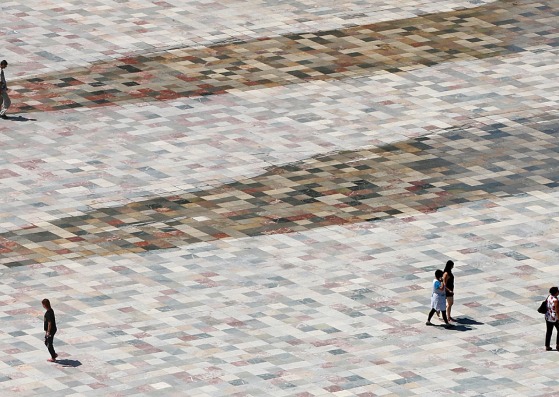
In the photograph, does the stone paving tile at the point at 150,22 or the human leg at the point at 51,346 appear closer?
the human leg at the point at 51,346

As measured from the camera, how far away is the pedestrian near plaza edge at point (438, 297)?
71062 mm

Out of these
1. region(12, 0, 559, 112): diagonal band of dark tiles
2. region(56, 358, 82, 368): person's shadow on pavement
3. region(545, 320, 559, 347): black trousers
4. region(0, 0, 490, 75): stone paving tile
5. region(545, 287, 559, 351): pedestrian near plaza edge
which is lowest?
region(56, 358, 82, 368): person's shadow on pavement

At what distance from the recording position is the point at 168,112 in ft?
286

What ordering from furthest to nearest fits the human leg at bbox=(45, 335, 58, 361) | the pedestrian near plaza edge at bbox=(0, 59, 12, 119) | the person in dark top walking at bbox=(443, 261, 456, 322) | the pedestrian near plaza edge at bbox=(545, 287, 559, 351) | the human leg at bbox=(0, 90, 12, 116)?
1. the human leg at bbox=(0, 90, 12, 116)
2. the pedestrian near plaza edge at bbox=(0, 59, 12, 119)
3. the person in dark top walking at bbox=(443, 261, 456, 322)
4. the pedestrian near plaza edge at bbox=(545, 287, 559, 351)
5. the human leg at bbox=(45, 335, 58, 361)

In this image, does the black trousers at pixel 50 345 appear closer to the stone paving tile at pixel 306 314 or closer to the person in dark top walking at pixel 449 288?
the stone paving tile at pixel 306 314

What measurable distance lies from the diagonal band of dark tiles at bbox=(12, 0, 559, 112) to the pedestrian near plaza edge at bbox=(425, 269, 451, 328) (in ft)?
64.4

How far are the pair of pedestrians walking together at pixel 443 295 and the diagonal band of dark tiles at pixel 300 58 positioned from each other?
19555 millimetres

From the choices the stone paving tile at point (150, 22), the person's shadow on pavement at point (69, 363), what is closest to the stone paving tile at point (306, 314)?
the person's shadow on pavement at point (69, 363)

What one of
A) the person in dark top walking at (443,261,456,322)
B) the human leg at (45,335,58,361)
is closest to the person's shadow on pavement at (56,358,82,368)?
the human leg at (45,335,58,361)

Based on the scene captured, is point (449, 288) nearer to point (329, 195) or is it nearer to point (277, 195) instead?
point (329, 195)

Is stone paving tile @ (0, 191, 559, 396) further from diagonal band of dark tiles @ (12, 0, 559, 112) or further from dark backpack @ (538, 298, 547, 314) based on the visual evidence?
diagonal band of dark tiles @ (12, 0, 559, 112)

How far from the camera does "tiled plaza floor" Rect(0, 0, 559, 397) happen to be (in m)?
69.6

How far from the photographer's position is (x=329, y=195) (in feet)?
265

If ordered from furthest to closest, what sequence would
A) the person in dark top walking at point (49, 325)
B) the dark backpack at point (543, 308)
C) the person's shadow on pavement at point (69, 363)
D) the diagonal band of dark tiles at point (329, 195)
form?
the diagonal band of dark tiles at point (329, 195), the dark backpack at point (543, 308), the person's shadow on pavement at point (69, 363), the person in dark top walking at point (49, 325)
